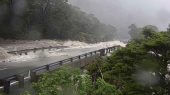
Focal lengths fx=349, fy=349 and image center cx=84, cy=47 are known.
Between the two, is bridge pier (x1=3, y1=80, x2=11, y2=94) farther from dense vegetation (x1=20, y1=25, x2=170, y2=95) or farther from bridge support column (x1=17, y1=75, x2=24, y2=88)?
dense vegetation (x1=20, y1=25, x2=170, y2=95)

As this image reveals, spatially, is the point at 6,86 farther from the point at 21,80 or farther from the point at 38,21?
the point at 38,21

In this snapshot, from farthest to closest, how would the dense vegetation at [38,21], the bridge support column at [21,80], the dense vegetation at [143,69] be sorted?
the dense vegetation at [38,21]
the bridge support column at [21,80]
the dense vegetation at [143,69]

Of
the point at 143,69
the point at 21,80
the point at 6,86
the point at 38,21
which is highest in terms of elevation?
the point at 38,21

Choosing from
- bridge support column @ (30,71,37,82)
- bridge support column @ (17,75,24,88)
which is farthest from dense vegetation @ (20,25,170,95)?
bridge support column @ (30,71,37,82)

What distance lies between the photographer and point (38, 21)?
99.1 meters

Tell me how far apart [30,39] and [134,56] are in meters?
71.6

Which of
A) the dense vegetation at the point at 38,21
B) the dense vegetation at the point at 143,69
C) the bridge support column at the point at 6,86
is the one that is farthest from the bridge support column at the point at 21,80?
the dense vegetation at the point at 38,21

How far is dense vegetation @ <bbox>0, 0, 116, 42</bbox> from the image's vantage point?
7900 cm

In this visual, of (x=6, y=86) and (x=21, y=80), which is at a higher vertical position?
(x=21, y=80)

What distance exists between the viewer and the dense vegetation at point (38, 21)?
A: 79000 mm

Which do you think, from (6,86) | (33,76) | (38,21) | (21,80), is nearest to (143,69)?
(6,86)

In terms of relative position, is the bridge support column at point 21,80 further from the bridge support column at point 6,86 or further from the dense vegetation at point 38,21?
the dense vegetation at point 38,21

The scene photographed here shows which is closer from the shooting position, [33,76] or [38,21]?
[33,76]

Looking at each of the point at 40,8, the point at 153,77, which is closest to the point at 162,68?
the point at 153,77
